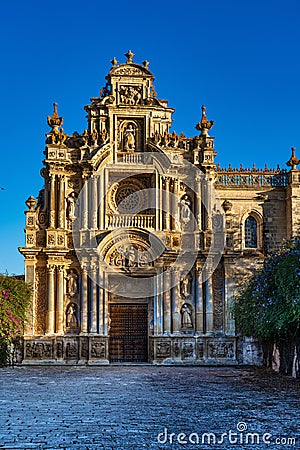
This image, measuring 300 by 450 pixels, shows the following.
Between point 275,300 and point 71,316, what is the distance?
1296 cm

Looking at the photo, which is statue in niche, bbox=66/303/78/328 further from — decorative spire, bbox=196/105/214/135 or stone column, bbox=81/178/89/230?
decorative spire, bbox=196/105/214/135

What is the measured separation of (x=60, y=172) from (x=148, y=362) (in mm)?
10029

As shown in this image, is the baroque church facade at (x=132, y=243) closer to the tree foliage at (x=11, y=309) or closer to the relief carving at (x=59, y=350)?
the relief carving at (x=59, y=350)

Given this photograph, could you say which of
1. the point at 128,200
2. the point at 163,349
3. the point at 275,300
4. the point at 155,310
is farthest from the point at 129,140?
the point at 275,300

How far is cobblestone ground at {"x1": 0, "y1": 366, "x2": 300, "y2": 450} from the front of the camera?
42.7ft

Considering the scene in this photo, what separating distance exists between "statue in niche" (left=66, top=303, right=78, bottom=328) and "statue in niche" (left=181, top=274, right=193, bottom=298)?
5241 millimetres

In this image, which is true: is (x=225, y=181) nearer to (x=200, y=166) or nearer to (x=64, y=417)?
(x=200, y=166)

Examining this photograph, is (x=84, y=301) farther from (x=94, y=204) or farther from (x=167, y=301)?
(x=94, y=204)

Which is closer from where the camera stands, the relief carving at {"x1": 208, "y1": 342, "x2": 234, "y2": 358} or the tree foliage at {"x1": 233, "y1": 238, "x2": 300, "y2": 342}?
the tree foliage at {"x1": 233, "y1": 238, "x2": 300, "y2": 342}

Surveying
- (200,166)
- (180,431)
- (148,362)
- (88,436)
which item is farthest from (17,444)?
(200,166)

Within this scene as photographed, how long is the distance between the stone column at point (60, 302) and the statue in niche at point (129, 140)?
673 cm

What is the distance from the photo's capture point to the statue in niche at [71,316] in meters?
34.1

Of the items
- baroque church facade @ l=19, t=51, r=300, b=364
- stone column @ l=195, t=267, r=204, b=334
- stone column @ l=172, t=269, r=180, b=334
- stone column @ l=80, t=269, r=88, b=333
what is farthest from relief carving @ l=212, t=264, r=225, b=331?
stone column @ l=80, t=269, r=88, b=333

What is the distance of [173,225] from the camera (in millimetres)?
34906
